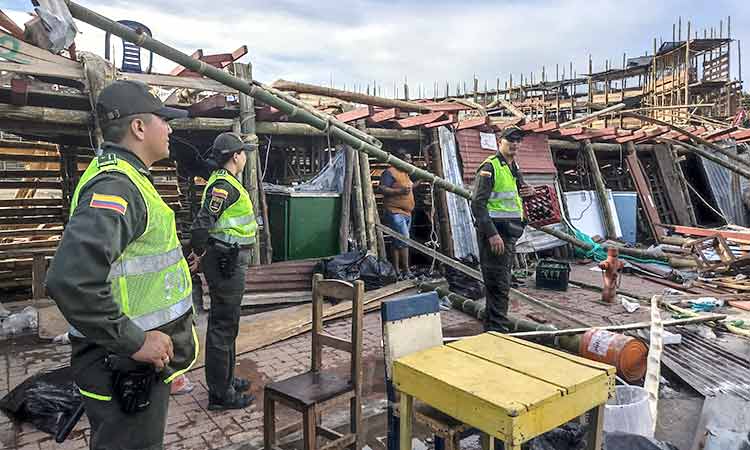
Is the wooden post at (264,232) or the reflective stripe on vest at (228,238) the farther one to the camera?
the wooden post at (264,232)

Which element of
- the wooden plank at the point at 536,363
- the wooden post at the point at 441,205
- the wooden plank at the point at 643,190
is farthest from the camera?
the wooden plank at the point at 643,190

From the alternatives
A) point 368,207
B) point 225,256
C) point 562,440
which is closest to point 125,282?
point 225,256

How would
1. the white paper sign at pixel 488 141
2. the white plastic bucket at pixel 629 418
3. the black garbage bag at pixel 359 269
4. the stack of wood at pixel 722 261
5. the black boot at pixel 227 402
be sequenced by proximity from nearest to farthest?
the white plastic bucket at pixel 629 418
the black boot at pixel 227 402
the black garbage bag at pixel 359 269
the stack of wood at pixel 722 261
the white paper sign at pixel 488 141

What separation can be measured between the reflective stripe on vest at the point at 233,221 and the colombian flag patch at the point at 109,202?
80.6 inches

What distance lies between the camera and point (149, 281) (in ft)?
6.52

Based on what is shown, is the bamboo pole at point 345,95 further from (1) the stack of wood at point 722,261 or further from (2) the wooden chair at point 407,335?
(2) the wooden chair at point 407,335

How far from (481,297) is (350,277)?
188cm

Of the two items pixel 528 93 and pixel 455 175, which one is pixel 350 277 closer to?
pixel 455 175

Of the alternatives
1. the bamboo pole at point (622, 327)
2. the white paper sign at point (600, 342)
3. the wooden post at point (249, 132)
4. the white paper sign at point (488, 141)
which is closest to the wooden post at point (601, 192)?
the white paper sign at point (488, 141)

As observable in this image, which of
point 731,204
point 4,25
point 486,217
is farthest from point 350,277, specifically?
point 731,204

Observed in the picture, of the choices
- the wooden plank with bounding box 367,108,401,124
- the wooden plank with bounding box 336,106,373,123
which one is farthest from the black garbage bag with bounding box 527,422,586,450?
the wooden plank with bounding box 367,108,401,124

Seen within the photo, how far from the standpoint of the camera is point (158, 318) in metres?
2.02

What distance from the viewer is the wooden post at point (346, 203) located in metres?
8.10

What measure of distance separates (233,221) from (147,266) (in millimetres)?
1995
